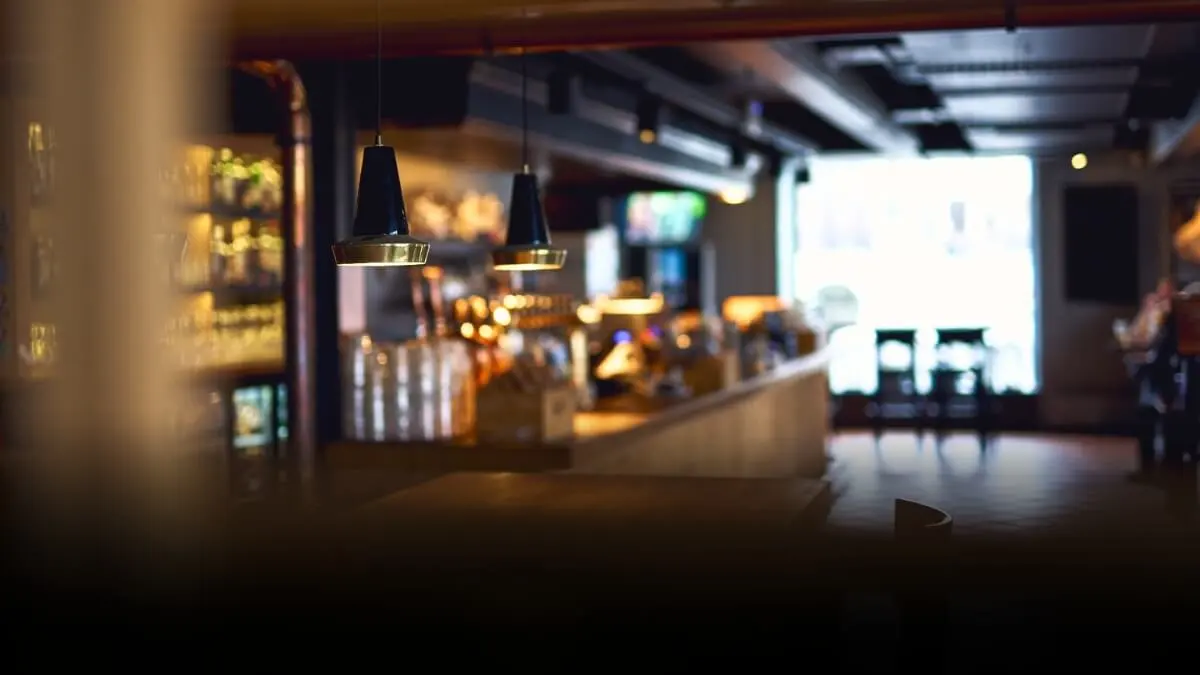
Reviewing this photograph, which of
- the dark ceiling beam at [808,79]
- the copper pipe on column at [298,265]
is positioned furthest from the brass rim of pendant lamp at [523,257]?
the dark ceiling beam at [808,79]

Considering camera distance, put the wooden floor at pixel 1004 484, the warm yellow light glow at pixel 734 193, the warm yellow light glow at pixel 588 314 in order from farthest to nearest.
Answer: the warm yellow light glow at pixel 734 193 < the warm yellow light glow at pixel 588 314 < the wooden floor at pixel 1004 484

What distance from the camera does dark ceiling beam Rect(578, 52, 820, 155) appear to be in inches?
309

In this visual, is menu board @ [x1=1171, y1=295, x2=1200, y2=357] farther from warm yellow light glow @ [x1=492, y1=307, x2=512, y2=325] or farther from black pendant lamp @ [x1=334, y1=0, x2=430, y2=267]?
black pendant lamp @ [x1=334, y1=0, x2=430, y2=267]

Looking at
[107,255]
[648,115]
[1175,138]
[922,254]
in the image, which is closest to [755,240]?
[922,254]

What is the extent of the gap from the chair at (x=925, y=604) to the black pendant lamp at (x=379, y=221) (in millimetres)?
1943

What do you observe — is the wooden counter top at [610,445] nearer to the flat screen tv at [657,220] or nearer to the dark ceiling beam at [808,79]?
the dark ceiling beam at [808,79]

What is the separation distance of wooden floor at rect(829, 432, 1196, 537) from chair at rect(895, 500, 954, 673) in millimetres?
1175

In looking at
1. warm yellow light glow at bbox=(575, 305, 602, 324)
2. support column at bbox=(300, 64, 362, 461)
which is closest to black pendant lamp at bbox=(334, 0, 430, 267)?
support column at bbox=(300, 64, 362, 461)

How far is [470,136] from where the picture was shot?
284 inches

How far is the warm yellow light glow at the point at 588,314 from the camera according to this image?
10484 millimetres

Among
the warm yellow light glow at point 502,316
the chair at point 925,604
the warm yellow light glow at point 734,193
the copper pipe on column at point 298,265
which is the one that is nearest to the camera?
the chair at point 925,604

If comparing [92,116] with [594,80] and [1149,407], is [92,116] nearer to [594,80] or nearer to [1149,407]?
[594,80]

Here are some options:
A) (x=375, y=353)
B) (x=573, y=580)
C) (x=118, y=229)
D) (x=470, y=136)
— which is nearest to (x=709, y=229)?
(x=470, y=136)

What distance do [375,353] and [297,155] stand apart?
4.01 ft
